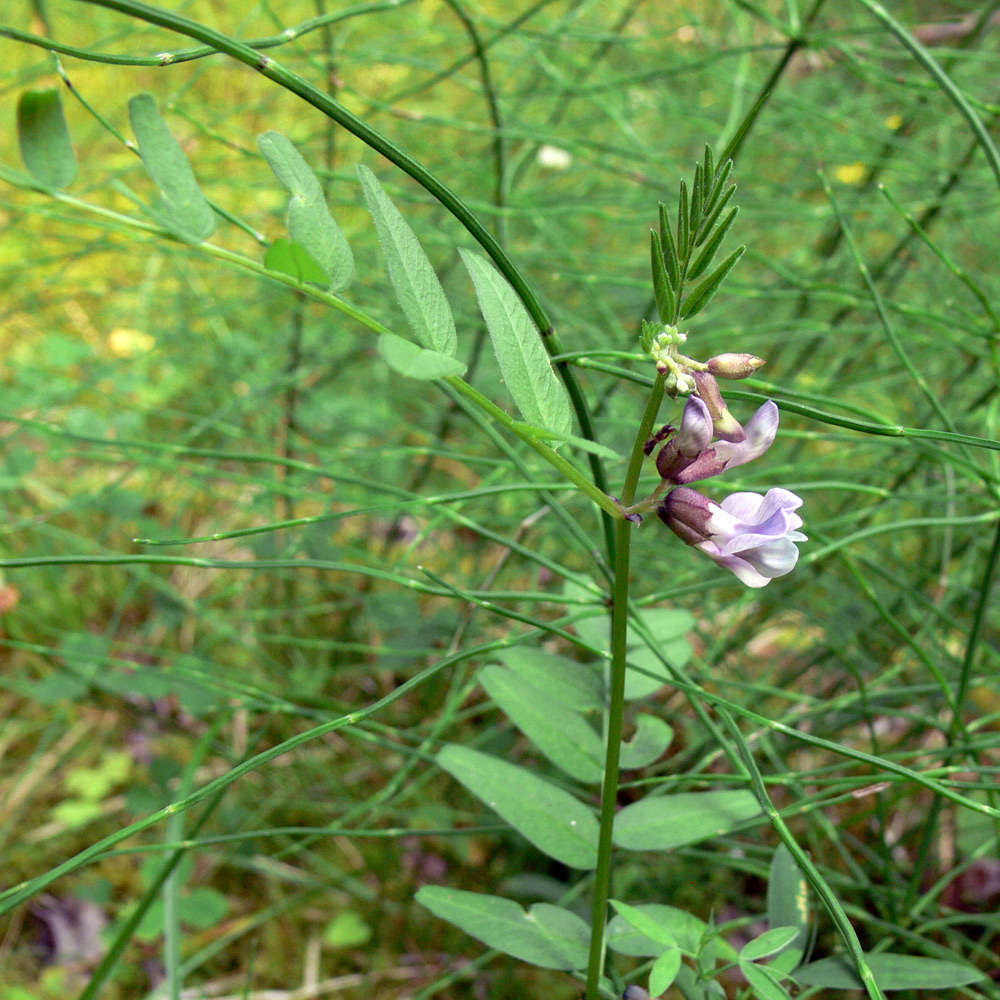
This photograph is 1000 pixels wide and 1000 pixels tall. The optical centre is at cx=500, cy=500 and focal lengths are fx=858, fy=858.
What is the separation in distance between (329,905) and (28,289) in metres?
1.62

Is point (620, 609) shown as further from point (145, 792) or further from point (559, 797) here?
point (145, 792)

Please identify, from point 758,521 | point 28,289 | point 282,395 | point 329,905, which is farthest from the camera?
point 28,289

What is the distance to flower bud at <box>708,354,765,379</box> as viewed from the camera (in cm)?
46

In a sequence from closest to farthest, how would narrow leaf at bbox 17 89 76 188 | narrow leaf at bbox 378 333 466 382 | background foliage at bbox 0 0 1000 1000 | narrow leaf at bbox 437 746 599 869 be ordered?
narrow leaf at bbox 378 333 466 382, narrow leaf at bbox 17 89 76 188, narrow leaf at bbox 437 746 599 869, background foliage at bbox 0 0 1000 1000

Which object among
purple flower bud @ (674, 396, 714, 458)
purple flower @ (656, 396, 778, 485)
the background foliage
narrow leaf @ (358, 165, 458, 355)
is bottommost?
the background foliage

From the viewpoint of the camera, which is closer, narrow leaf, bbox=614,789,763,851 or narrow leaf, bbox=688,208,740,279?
narrow leaf, bbox=688,208,740,279

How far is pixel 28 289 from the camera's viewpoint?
2072 millimetres

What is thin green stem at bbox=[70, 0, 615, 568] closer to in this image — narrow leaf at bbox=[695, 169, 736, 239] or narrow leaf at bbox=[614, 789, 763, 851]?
narrow leaf at bbox=[695, 169, 736, 239]

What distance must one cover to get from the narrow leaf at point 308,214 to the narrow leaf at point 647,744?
457 millimetres

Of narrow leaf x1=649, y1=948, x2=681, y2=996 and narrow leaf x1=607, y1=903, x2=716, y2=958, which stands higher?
narrow leaf x1=649, y1=948, x2=681, y2=996

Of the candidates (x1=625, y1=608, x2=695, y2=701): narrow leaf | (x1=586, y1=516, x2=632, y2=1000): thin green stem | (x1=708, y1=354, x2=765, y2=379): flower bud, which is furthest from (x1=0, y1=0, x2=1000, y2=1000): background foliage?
(x1=708, y1=354, x2=765, y2=379): flower bud

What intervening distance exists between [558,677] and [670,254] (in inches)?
16.0

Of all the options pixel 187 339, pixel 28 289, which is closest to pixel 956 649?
pixel 187 339

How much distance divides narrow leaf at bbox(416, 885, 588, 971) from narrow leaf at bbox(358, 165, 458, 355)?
38cm
